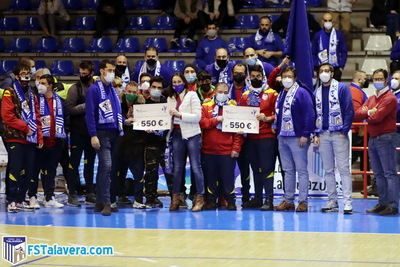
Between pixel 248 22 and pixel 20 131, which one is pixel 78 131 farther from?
pixel 248 22

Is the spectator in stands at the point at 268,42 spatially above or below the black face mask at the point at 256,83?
above

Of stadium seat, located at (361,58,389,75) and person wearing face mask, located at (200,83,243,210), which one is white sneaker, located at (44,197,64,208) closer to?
person wearing face mask, located at (200,83,243,210)

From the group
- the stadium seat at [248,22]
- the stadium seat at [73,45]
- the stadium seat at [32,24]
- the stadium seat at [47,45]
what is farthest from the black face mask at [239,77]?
the stadium seat at [32,24]

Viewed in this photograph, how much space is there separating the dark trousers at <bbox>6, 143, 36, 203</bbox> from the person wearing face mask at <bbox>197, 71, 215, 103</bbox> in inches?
96.3

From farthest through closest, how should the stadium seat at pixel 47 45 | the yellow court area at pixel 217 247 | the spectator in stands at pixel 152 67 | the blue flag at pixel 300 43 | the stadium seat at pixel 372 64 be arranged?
the stadium seat at pixel 47 45
the stadium seat at pixel 372 64
the spectator in stands at pixel 152 67
the blue flag at pixel 300 43
the yellow court area at pixel 217 247

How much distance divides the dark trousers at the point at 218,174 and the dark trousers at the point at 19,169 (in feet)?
7.94

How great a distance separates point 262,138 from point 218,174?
31.6 inches

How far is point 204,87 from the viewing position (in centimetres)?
1329

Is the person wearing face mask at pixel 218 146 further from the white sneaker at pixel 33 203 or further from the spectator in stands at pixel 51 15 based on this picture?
the spectator in stands at pixel 51 15

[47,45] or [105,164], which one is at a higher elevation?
[47,45]

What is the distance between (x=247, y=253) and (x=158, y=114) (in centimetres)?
401

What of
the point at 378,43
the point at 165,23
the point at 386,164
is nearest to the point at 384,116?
the point at 386,164

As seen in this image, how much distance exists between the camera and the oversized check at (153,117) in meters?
13.1

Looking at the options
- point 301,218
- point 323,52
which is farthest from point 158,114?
point 323,52
